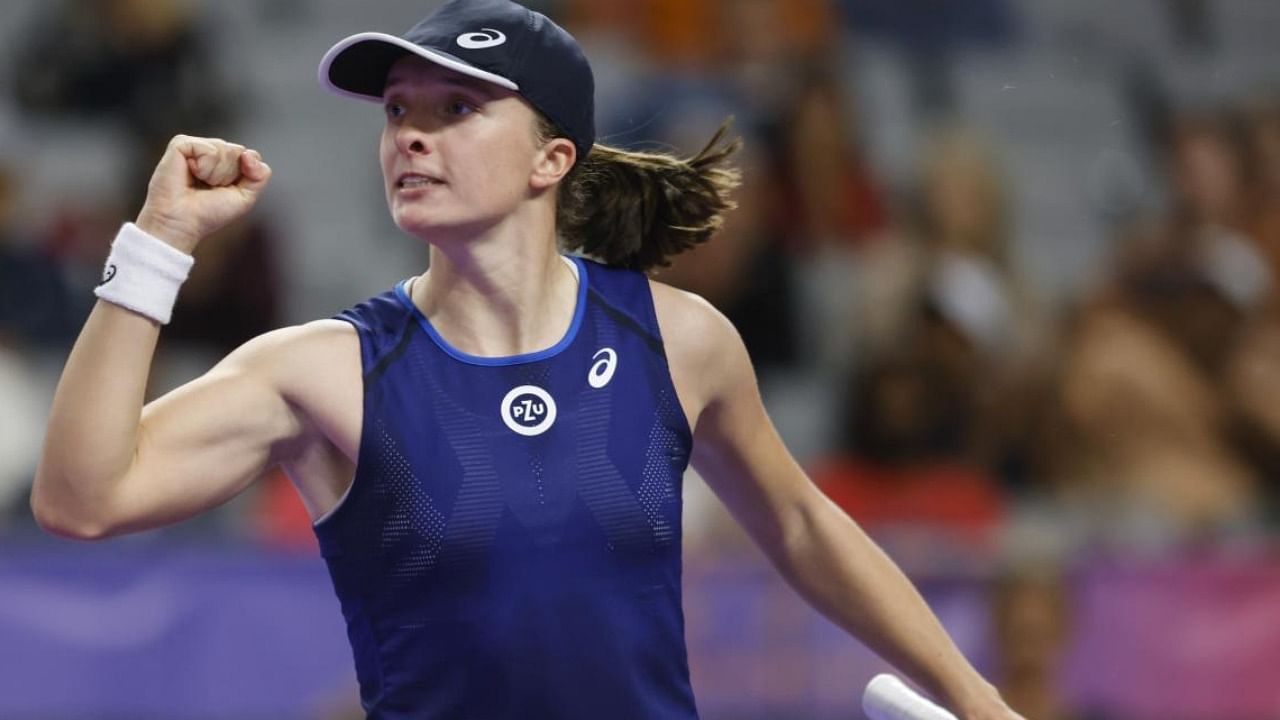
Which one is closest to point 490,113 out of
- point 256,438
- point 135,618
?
point 256,438

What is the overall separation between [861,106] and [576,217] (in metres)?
6.75

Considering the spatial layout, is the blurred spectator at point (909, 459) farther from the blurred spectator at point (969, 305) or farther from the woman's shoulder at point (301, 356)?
the woman's shoulder at point (301, 356)

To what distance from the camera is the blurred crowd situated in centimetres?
788

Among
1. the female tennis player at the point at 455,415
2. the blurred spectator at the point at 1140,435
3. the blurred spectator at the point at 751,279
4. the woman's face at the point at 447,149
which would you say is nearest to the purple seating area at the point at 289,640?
the blurred spectator at the point at 1140,435

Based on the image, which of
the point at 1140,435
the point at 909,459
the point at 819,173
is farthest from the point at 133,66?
the point at 1140,435

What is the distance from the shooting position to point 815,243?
9648 millimetres

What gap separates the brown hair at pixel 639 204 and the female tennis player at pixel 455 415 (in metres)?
0.20

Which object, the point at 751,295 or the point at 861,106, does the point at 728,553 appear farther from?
the point at 861,106

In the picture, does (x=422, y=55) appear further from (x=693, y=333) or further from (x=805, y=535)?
(x=805, y=535)

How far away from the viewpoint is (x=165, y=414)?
11.5ft

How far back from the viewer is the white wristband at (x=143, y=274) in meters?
3.43

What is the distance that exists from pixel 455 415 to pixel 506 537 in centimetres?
24

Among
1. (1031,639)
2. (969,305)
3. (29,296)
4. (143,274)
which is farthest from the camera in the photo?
(969,305)

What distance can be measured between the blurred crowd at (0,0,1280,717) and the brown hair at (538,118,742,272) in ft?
9.26
